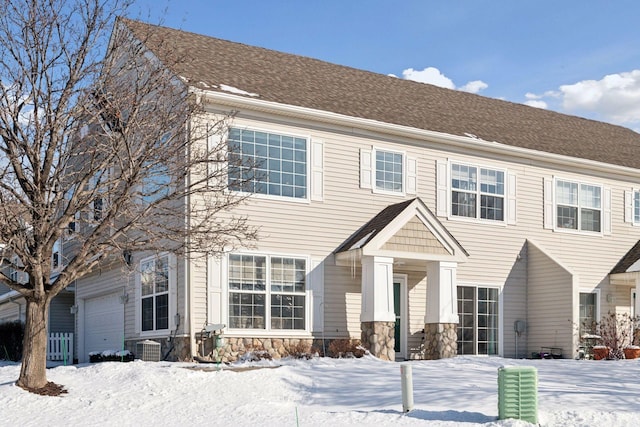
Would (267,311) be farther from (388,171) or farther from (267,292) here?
(388,171)

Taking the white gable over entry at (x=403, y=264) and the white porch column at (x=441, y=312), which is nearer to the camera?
the white gable over entry at (x=403, y=264)

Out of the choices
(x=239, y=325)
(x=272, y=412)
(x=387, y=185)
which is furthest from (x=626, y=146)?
(x=272, y=412)

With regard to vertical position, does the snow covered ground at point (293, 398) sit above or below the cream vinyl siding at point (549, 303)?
below

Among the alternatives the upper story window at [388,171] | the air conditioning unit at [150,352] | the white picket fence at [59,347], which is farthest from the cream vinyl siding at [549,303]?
the white picket fence at [59,347]

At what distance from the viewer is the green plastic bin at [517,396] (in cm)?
1090

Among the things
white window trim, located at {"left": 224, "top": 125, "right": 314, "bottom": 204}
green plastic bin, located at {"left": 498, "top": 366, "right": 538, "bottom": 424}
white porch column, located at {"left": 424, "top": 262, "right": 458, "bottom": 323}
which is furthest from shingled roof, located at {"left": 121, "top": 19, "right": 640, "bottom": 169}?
green plastic bin, located at {"left": 498, "top": 366, "right": 538, "bottom": 424}

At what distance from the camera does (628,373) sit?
15898 mm

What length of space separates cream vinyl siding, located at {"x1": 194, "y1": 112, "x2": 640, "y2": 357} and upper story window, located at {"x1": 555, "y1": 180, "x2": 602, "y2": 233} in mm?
247

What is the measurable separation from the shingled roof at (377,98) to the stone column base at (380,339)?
503 centimetres

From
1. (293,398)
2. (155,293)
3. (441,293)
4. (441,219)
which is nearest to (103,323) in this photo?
(155,293)

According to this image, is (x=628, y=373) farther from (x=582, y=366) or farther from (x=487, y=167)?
(x=487, y=167)

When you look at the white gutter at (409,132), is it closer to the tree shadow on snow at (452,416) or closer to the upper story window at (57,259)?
the tree shadow on snow at (452,416)

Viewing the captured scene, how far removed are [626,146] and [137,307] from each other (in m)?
16.4

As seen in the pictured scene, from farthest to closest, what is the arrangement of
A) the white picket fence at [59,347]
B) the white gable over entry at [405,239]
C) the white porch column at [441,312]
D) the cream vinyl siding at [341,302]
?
the white picket fence at [59,347], the white porch column at [441,312], the cream vinyl siding at [341,302], the white gable over entry at [405,239]
